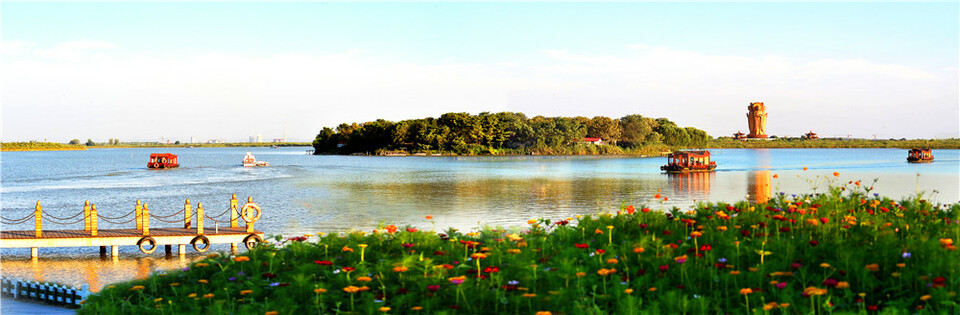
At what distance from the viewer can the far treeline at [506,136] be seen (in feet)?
570

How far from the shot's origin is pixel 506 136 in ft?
589

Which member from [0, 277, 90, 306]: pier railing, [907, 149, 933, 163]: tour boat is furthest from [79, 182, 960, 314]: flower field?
[907, 149, 933, 163]: tour boat

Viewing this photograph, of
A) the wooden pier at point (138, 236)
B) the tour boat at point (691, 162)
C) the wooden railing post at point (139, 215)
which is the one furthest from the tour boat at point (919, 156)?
the wooden railing post at point (139, 215)

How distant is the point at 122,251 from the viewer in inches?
993

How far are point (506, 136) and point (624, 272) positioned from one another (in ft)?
557

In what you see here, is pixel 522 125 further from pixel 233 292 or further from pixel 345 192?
pixel 233 292

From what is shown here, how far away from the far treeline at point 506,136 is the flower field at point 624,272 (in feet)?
519

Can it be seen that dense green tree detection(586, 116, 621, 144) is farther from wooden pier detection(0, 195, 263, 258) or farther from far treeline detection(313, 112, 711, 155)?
wooden pier detection(0, 195, 263, 258)

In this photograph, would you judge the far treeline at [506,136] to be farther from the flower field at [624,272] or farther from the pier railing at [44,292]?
the flower field at [624,272]

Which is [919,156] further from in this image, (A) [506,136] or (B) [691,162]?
(A) [506,136]

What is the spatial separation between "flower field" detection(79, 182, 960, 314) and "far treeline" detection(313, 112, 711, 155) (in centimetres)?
15807

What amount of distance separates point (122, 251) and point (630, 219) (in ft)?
65.8

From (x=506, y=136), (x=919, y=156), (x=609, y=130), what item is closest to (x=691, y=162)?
(x=919, y=156)

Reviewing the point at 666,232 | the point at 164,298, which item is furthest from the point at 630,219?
the point at 164,298
